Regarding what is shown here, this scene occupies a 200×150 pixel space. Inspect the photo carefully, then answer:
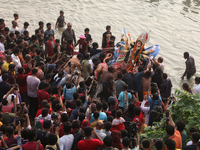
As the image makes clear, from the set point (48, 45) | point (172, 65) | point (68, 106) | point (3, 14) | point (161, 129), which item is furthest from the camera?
point (3, 14)

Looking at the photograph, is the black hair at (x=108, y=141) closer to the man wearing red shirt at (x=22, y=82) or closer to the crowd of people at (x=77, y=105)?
the crowd of people at (x=77, y=105)

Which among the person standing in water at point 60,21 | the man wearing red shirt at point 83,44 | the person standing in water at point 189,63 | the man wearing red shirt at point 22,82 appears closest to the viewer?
the man wearing red shirt at point 22,82

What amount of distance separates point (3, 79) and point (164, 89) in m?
4.89

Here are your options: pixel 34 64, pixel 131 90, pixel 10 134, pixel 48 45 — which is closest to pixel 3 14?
pixel 48 45

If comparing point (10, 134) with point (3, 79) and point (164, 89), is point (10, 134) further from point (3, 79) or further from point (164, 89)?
point (164, 89)

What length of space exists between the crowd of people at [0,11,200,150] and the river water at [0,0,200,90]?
4.63 m

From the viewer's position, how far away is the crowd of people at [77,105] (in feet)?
17.2

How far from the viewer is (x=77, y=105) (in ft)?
21.1

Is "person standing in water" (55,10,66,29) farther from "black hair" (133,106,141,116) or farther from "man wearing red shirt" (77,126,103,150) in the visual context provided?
"man wearing red shirt" (77,126,103,150)

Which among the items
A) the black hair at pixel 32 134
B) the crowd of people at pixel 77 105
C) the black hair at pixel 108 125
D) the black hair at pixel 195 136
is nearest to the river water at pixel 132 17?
the crowd of people at pixel 77 105

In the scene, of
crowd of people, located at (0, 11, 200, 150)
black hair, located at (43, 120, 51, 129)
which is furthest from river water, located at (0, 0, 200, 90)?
black hair, located at (43, 120, 51, 129)

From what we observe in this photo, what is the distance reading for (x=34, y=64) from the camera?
8.36 meters

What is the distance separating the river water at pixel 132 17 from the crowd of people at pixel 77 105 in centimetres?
463

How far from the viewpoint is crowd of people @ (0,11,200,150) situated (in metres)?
5.24
